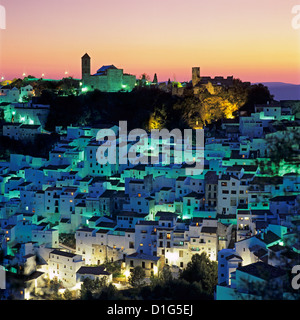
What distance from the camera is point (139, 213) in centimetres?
1435

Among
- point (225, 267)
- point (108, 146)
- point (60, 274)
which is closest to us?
point (225, 267)

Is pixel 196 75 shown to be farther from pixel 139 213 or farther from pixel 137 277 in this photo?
pixel 137 277

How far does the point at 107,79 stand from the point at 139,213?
11051 millimetres

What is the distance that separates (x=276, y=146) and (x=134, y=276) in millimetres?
7310

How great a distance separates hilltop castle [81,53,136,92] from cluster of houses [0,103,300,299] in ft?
22.7

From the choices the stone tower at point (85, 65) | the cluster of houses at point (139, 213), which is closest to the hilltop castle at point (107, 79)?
the stone tower at point (85, 65)

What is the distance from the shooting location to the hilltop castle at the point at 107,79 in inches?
945

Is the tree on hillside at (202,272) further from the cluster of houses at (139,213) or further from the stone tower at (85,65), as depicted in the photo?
the stone tower at (85,65)

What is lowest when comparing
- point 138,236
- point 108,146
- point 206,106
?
point 138,236

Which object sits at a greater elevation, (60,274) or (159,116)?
(159,116)

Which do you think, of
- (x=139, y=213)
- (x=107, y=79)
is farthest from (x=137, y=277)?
(x=107, y=79)

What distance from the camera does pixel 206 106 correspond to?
2028cm

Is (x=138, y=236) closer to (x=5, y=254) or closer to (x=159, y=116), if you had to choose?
(x=5, y=254)
